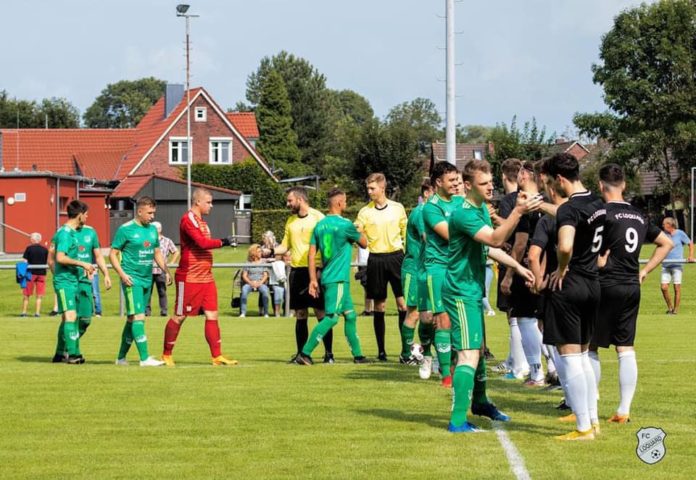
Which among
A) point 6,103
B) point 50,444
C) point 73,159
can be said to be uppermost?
point 6,103

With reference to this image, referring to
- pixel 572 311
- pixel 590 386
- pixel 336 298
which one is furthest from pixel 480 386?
pixel 336 298

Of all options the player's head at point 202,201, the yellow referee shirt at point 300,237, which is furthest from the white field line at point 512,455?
the player's head at point 202,201

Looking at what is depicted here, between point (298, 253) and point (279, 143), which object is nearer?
point (298, 253)

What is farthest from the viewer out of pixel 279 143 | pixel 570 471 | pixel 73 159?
pixel 279 143

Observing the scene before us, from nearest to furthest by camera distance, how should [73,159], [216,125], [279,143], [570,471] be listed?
[570,471] → [216,125] → [73,159] → [279,143]

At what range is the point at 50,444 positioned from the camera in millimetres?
8586

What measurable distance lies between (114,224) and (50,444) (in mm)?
62188

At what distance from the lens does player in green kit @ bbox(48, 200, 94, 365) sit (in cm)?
1431

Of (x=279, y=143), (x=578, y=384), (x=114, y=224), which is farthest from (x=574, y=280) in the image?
(x=279, y=143)

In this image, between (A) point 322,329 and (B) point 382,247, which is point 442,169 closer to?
(A) point 322,329

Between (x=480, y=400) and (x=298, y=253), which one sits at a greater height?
(x=298, y=253)

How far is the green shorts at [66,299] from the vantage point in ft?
46.9

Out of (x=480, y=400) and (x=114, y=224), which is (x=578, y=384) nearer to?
(x=480, y=400)

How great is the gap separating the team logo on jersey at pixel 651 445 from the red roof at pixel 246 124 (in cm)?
7562
